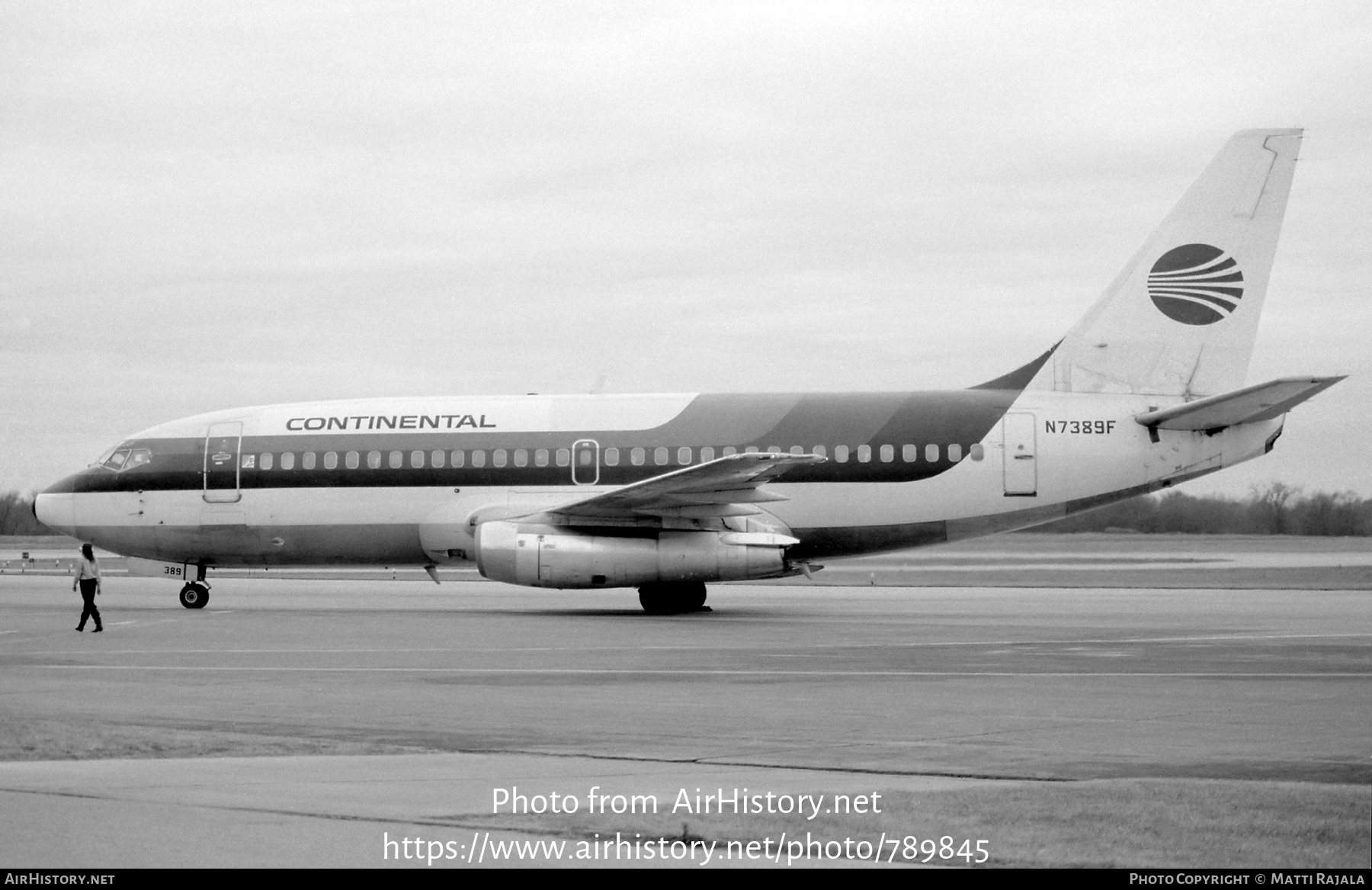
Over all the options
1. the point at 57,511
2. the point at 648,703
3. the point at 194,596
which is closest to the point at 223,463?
the point at 194,596

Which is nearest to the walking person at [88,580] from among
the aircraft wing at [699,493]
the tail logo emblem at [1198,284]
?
the aircraft wing at [699,493]

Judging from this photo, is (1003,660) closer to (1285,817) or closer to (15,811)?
(1285,817)

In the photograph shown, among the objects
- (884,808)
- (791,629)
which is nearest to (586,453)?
(791,629)

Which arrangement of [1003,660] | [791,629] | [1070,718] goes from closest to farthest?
[1070,718] < [1003,660] < [791,629]

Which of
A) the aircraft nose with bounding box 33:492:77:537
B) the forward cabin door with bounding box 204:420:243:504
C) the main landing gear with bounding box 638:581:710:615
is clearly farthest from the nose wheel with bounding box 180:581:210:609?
Result: the main landing gear with bounding box 638:581:710:615

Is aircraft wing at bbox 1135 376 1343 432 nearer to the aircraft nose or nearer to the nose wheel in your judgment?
the nose wheel

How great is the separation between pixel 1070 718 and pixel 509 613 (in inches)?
703

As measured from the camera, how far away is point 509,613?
1154 inches

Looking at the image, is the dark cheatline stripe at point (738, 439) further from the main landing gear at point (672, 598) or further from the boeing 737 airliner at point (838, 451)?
the main landing gear at point (672, 598)

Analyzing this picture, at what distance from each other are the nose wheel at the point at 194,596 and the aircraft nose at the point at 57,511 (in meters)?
3.11

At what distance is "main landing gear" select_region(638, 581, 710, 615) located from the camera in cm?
2953

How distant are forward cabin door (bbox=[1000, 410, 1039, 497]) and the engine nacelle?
438cm

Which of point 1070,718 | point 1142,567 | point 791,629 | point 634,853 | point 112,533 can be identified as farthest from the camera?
point 1142,567

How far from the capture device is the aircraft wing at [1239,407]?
27.0 m
